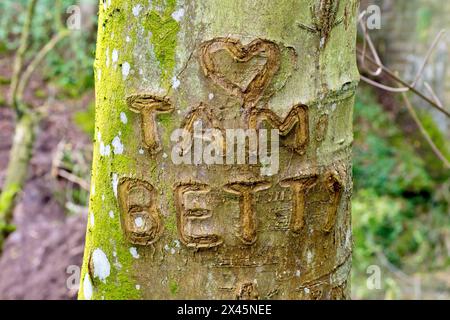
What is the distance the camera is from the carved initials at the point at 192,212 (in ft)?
3.32

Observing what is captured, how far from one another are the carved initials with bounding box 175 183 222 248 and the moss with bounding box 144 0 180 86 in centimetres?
18

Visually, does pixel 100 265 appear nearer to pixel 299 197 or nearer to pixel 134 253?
pixel 134 253

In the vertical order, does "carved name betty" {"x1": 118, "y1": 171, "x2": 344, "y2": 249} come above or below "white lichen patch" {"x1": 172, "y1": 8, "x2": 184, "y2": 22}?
below

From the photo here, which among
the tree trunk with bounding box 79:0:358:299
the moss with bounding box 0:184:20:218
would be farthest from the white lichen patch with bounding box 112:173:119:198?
the moss with bounding box 0:184:20:218

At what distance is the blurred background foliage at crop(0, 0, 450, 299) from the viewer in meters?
4.20

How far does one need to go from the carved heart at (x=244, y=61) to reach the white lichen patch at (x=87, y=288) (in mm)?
453

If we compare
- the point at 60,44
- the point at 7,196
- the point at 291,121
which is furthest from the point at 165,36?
the point at 60,44

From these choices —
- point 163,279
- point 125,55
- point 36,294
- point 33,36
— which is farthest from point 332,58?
point 33,36

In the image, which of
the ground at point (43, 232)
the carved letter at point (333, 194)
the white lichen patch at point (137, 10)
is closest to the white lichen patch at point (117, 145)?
the white lichen patch at point (137, 10)

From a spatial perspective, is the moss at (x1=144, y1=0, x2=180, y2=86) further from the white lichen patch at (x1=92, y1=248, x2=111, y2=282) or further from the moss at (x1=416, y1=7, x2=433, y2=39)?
the moss at (x1=416, y1=7, x2=433, y2=39)

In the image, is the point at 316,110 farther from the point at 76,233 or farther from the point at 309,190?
the point at 76,233

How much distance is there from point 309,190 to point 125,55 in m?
0.38

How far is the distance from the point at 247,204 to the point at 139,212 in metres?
0.18
